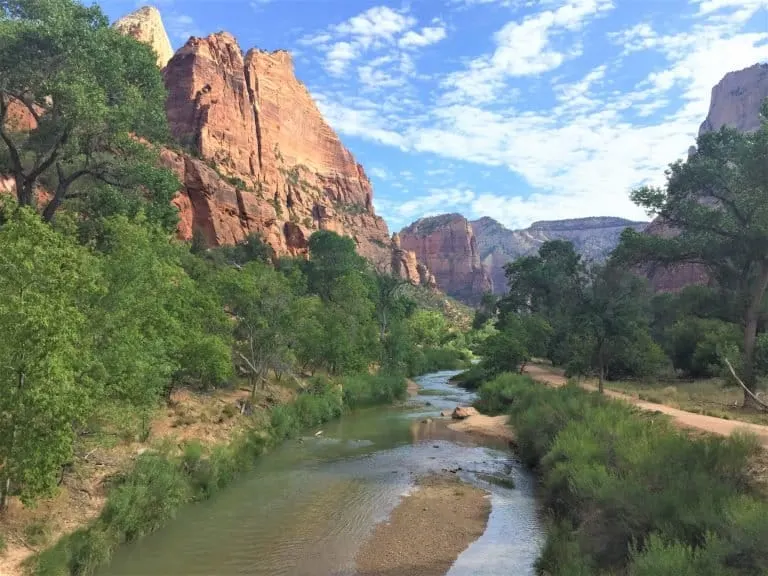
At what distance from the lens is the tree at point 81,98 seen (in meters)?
19.4

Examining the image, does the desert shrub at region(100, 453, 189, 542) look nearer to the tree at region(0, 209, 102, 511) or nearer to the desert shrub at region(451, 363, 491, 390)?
the tree at region(0, 209, 102, 511)

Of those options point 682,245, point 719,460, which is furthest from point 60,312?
point 682,245

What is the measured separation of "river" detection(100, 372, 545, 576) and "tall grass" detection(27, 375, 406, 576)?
431mm

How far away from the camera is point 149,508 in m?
14.4

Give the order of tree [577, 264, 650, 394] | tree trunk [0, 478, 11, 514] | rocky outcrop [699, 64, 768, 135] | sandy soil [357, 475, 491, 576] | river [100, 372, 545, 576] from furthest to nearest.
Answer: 1. rocky outcrop [699, 64, 768, 135]
2. tree [577, 264, 650, 394]
3. sandy soil [357, 475, 491, 576]
4. river [100, 372, 545, 576]
5. tree trunk [0, 478, 11, 514]

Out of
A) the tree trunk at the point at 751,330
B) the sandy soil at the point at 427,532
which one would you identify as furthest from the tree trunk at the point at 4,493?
the tree trunk at the point at 751,330

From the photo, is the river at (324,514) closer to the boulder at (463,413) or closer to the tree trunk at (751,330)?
the boulder at (463,413)

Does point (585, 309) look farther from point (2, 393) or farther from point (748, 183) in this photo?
point (2, 393)

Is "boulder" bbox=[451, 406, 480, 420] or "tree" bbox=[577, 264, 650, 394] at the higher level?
"tree" bbox=[577, 264, 650, 394]

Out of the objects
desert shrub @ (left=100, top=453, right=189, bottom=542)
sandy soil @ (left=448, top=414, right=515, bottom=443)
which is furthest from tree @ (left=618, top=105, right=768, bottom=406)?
desert shrub @ (left=100, top=453, right=189, bottom=542)

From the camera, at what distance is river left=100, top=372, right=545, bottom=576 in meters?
13.1

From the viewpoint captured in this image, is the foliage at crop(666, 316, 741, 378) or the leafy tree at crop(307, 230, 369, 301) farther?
the leafy tree at crop(307, 230, 369, 301)

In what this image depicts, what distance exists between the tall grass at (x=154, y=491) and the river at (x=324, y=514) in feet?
1.41

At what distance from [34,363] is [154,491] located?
6.03 meters
